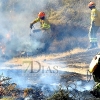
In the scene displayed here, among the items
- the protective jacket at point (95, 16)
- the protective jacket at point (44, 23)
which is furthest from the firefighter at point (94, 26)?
the protective jacket at point (44, 23)

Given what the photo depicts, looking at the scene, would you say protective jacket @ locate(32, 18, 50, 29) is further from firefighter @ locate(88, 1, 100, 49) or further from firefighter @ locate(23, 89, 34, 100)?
firefighter @ locate(23, 89, 34, 100)

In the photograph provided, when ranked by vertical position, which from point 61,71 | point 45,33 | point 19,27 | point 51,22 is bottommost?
point 61,71

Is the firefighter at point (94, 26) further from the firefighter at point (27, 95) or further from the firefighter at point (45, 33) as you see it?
the firefighter at point (27, 95)

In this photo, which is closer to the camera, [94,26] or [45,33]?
[94,26]

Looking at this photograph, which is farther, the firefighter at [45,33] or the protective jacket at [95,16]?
the firefighter at [45,33]

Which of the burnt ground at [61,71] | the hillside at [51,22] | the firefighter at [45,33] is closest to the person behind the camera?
the burnt ground at [61,71]

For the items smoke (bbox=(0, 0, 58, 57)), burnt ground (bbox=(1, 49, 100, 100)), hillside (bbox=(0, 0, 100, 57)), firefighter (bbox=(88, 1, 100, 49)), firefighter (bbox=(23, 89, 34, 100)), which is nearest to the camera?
firefighter (bbox=(23, 89, 34, 100))

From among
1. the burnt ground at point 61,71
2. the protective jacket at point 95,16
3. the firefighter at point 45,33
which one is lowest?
the burnt ground at point 61,71

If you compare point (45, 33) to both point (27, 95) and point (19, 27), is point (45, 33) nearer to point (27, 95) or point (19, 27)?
point (19, 27)

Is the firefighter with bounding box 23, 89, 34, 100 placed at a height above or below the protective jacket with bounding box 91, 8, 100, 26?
below

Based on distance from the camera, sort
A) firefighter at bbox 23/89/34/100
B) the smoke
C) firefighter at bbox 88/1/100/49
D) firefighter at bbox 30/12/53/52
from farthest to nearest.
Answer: the smoke, firefighter at bbox 30/12/53/52, firefighter at bbox 88/1/100/49, firefighter at bbox 23/89/34/100

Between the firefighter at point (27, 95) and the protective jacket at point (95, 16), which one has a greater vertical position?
the protective jacket at point (95, 16)

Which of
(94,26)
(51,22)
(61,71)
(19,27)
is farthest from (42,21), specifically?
(61,71)

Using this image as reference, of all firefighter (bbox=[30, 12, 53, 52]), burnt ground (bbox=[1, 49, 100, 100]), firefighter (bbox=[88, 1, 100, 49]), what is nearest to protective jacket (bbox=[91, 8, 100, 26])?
firefighter (bbox=[88, 1, 100, 49])
